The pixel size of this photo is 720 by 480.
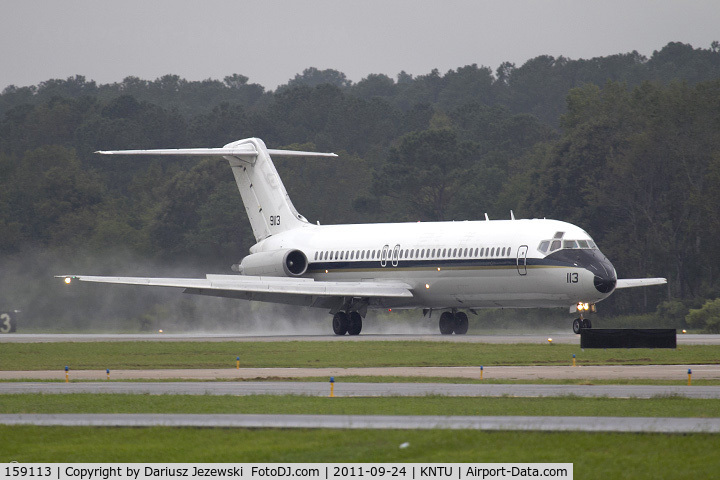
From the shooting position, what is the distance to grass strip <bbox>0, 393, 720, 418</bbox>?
65.9 feet

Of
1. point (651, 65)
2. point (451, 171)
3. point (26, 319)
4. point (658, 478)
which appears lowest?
point (658, 478)

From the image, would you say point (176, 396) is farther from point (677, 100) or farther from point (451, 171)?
point (451, 171)

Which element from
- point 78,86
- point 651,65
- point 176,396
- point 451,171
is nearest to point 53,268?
point 451,171

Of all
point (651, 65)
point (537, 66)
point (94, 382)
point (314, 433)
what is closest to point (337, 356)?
point (94, 382)

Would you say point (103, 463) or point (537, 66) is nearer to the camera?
point (103, 463)

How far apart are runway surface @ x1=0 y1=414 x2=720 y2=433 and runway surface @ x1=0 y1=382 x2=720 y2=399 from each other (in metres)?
3.83

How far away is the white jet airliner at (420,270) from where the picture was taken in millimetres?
44344

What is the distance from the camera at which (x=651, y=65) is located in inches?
6501

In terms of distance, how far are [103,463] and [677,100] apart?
204 feet

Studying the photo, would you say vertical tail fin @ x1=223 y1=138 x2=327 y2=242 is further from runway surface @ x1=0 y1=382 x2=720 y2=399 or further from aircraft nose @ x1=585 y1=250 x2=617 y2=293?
runway surface @ x1=0 y1=382 x2=720 y2=399

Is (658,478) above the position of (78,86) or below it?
below

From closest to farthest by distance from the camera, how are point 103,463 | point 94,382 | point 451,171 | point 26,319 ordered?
point 103,463, point 94,382, point 26,319, point 451,171

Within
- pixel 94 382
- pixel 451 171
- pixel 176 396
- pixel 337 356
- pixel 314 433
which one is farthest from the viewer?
pixel 451 171

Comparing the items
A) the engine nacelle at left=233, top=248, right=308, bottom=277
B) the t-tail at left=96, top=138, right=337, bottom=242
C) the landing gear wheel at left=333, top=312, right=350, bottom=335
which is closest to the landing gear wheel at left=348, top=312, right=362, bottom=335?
the landing gear wheel at left=333, top=312, right=350, bottom=335
